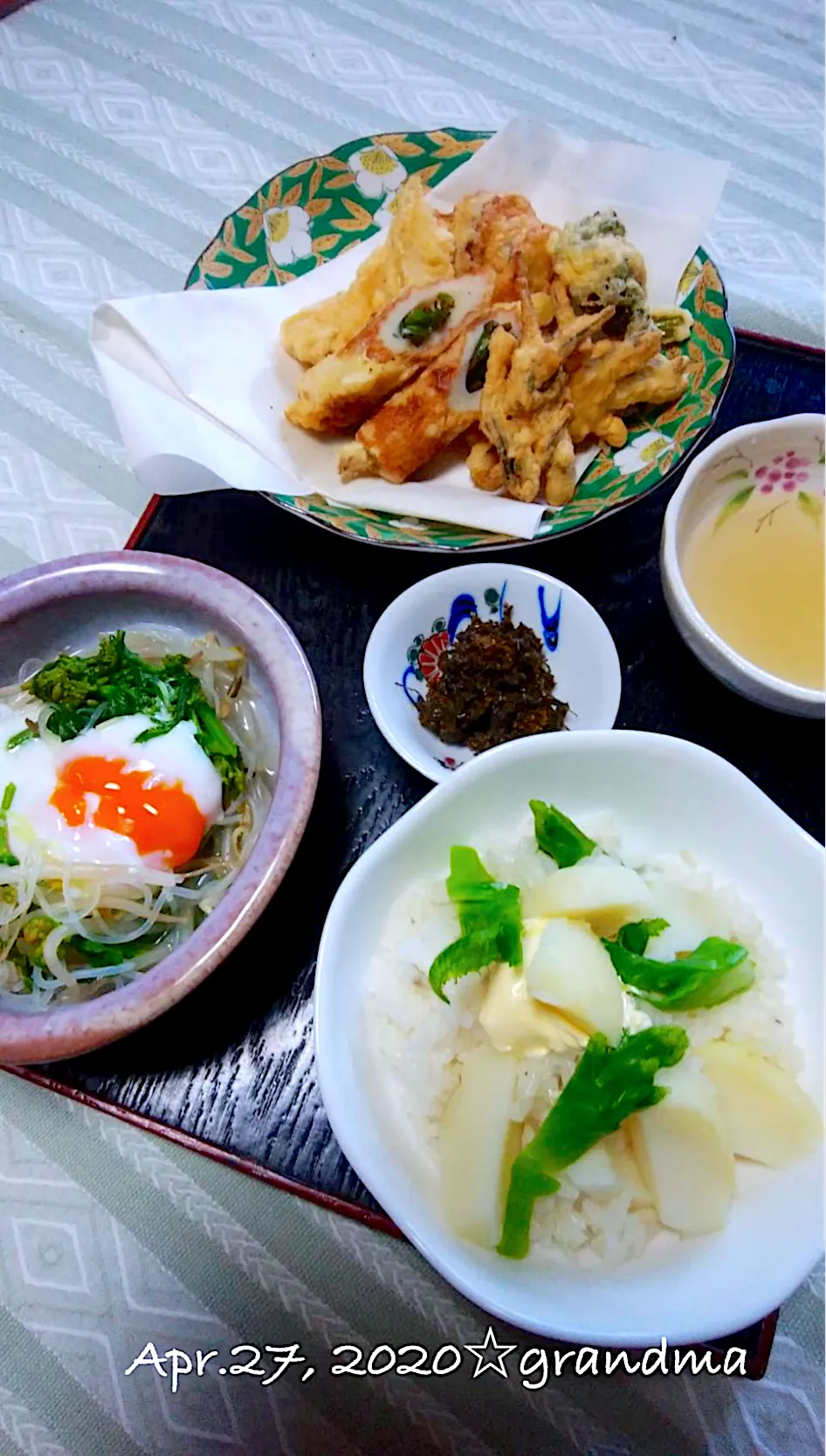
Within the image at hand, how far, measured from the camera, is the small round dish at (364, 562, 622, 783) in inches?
52.6

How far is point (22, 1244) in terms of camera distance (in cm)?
115

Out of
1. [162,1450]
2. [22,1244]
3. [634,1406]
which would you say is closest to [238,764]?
[22,1244]

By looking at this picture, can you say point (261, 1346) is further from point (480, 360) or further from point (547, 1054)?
point (480, 360)

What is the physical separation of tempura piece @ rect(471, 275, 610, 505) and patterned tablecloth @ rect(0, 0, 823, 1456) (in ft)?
2.22

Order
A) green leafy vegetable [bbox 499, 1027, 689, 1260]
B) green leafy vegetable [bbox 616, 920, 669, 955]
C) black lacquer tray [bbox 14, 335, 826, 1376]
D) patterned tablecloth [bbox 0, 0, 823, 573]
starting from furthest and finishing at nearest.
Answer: patterned tablecloth [bbox 0, 0, 823, 573], black lacquer tray [bbox 14, 335, 826, 1376], green leafy vegetable [bbox 616, 920, 669, 955], green leafy vegetable [bbox 499, 1027, 689, 1260]

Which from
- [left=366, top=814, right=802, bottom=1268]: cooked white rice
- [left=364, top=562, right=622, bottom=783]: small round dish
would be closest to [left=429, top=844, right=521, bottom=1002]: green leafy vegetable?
[left=366, top=814, right=802, bottom=1268]: cooked white rice

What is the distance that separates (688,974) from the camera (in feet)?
3.07

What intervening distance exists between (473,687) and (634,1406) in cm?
95

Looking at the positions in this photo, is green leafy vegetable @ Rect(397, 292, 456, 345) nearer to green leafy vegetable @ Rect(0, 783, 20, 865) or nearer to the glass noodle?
the glass noodle

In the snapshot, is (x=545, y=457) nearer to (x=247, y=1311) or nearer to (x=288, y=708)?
(x=288, y=708)

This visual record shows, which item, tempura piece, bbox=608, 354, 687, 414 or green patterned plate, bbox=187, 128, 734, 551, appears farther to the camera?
tempura piece, bbox=608, 354, 687, 414

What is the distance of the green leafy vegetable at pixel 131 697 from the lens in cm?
123

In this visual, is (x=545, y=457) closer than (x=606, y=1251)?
No

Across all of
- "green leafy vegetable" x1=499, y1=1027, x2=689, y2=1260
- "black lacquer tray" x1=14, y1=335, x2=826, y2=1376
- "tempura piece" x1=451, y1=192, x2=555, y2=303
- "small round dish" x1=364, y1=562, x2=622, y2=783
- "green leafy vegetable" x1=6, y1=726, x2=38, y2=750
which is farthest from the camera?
"tempura piece" x1=451, y1=192, x2=555, y2=303
